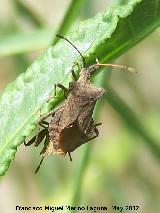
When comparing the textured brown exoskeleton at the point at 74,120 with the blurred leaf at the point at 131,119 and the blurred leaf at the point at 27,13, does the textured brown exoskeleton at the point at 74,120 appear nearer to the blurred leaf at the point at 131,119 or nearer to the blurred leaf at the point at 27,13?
the blurred leaf at the point at 131,119

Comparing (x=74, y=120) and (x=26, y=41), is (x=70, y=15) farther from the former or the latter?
(x=26, y=41)

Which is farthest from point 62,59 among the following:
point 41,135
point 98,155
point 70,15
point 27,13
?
point 98,155

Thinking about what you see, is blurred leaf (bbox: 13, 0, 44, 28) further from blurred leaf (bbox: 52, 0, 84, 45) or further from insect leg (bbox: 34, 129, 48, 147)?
insect leg (bbox: 34, 129, 48, 147)

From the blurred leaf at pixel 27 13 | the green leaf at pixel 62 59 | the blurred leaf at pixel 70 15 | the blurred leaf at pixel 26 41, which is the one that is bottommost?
the green leaf at pixel 62 59

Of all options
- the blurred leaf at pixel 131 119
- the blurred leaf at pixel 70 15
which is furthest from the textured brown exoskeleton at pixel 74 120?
the blurred leaf at pixel 131 119

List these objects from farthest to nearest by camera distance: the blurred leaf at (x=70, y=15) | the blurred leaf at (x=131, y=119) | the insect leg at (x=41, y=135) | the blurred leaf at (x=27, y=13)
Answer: the blurred leaf at (x=27, y=13)
the blurred leaf at (x=131, y=119)
the insect leg at (x=41, y=135)
the blurred leaf at (x=70, y=15)

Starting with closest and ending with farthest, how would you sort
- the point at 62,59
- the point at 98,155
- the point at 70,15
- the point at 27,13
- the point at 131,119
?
the point at 62,59 → the point at 70,15 → the point at 131,119 → the point at 27,13 → the point at 98,155
